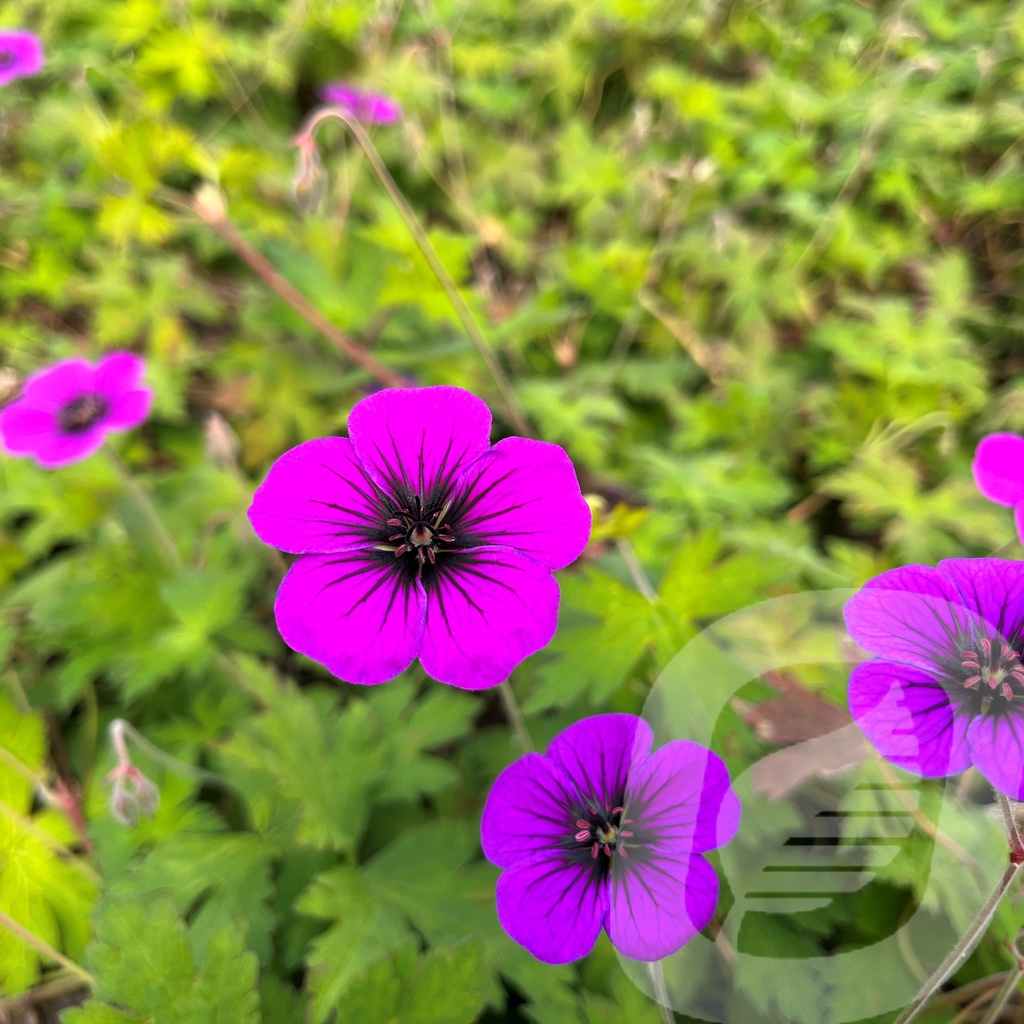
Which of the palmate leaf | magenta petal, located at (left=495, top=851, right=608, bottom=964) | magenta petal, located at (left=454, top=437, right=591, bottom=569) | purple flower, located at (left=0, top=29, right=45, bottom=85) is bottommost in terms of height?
the palmate leaf

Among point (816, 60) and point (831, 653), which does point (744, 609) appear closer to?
point (831, 653)

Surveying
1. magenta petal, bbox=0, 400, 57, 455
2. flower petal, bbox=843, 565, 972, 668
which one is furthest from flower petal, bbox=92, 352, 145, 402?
flower petal, bbox=843, 565, 972, 668

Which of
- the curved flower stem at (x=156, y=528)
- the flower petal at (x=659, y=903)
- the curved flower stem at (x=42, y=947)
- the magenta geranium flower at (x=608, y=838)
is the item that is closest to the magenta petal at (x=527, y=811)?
the magenta geranium flower at (x=608, y=838)

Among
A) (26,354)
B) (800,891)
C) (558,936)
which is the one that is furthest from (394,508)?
(26,354)

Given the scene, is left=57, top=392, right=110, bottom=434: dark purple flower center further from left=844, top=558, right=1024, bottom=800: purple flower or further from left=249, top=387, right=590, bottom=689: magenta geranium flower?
left=844, top=558, right=1024, bottom=800: purple flower

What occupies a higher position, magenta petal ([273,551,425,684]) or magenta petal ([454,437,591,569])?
magenta petal ([454,437,591,569])

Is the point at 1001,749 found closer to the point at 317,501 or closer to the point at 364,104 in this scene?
the point at 317,501

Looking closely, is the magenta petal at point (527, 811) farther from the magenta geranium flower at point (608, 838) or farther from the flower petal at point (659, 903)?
the flower petal at point (659, 903)
